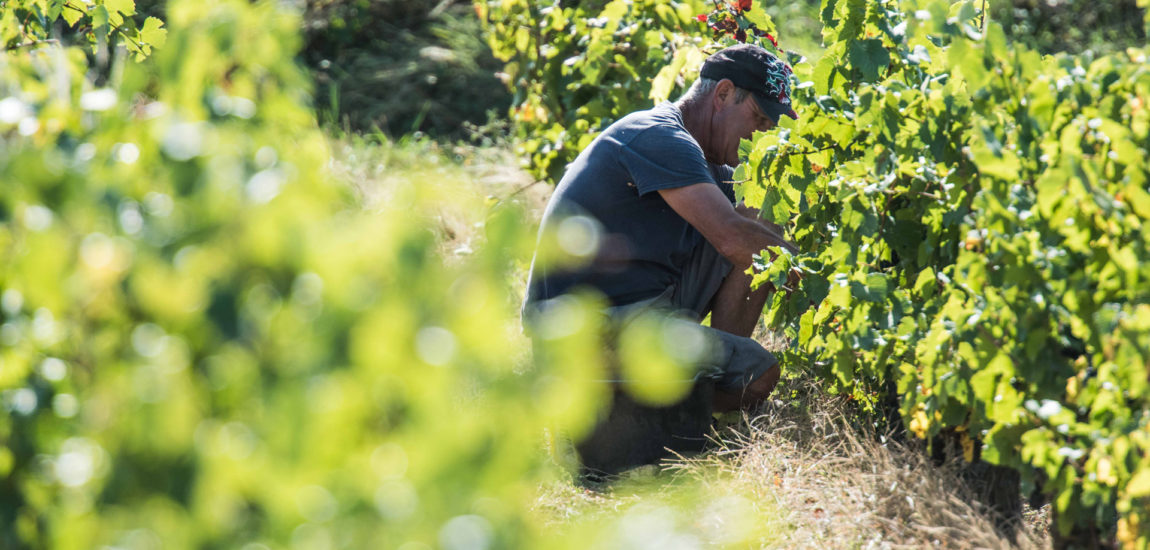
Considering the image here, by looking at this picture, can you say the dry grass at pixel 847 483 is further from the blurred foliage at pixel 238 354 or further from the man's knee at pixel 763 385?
the blurred foliage at pixel 238 354

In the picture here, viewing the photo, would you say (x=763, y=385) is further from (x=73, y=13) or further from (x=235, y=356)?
(x=235, y=356)

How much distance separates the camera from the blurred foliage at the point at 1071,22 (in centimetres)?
945

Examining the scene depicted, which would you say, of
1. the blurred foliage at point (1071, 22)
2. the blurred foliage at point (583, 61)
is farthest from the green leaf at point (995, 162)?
the blurred foliage at point (1071, 22)

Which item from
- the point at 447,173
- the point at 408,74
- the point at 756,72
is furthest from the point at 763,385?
the point at 408,74

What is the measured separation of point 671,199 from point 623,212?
0.68 feet

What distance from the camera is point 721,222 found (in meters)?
3.02

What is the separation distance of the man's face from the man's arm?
0.34 m

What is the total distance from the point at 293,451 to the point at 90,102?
57cm

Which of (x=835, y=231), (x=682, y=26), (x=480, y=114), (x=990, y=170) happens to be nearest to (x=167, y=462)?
(x=990, y=170)

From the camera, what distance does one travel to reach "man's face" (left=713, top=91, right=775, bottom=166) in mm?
3256

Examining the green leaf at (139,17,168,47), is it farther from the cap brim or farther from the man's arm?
the cap brim

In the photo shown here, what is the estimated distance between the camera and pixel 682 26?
14.7ft

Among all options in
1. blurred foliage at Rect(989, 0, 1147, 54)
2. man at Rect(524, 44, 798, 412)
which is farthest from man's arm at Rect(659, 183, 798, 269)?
blurred foliage at Rect(989, 0, 1147, 54)

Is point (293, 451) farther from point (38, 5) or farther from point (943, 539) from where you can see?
point (38, 5)
